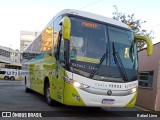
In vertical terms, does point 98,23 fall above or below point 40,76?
above

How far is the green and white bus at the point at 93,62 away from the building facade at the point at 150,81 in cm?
324

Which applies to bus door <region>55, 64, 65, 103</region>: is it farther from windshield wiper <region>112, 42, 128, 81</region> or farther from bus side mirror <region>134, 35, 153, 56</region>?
bus side mirror <region>134, 35, 153, 56</region>

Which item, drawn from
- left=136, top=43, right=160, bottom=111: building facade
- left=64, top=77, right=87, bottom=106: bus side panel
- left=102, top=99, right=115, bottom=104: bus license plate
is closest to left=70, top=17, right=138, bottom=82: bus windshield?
left=64, top=77, right=87, bottom=106: bus side panel

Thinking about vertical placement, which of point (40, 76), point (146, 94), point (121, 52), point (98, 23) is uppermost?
point (98, 23)

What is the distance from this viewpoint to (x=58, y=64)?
1012 centimetres

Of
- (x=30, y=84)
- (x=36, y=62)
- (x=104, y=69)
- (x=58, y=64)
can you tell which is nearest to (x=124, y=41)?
(x=104, y=69)

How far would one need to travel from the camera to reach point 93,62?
9.37 m

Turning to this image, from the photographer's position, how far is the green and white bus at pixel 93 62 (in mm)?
9141

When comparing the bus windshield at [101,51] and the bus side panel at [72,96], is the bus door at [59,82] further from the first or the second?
the bus windshield at [101,51]

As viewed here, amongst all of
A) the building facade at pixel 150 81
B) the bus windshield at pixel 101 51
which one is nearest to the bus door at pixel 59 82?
the bus windshield at pixel 101 51

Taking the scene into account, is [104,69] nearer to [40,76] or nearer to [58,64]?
[58,64]

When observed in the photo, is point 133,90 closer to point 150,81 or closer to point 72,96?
point 72,96

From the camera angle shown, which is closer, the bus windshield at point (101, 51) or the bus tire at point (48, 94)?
the bus windshield at point (101, 51)

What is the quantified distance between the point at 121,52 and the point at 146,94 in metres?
5.18
